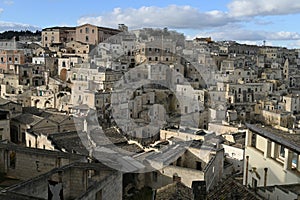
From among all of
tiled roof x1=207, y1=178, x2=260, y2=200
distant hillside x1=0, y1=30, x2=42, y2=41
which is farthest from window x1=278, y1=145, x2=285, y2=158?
distant hillside x1=0, y1=30, x2=42, y2=41

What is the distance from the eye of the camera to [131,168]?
595 inches

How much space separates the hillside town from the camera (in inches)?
352

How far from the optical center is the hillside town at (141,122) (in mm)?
8945

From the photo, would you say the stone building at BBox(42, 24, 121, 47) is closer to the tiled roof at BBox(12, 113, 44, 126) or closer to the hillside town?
the hillside town

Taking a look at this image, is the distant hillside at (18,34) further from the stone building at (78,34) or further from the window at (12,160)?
the window at (12,160)

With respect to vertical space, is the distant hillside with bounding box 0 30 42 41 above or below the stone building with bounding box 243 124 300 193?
above

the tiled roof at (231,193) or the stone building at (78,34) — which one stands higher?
the stone building at (78,34)

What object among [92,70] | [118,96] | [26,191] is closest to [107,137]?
[118,96]

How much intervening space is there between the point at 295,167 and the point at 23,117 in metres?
19.2

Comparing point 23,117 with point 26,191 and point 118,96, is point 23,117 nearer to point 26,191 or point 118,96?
point 118,96

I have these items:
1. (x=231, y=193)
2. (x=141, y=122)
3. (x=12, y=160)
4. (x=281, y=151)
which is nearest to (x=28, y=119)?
(x=141, y=122)

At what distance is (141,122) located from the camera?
2658cm

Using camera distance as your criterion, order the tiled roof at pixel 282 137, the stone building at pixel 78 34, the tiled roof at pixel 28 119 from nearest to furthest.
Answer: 1. the tiled roof at pixel 282 137
2. the tiled roof at pixel 28 119
3. the stone building at pixel 78 34

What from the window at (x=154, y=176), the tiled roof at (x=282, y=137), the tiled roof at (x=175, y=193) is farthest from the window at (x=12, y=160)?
the tiled roof at (x=282, y=137)
